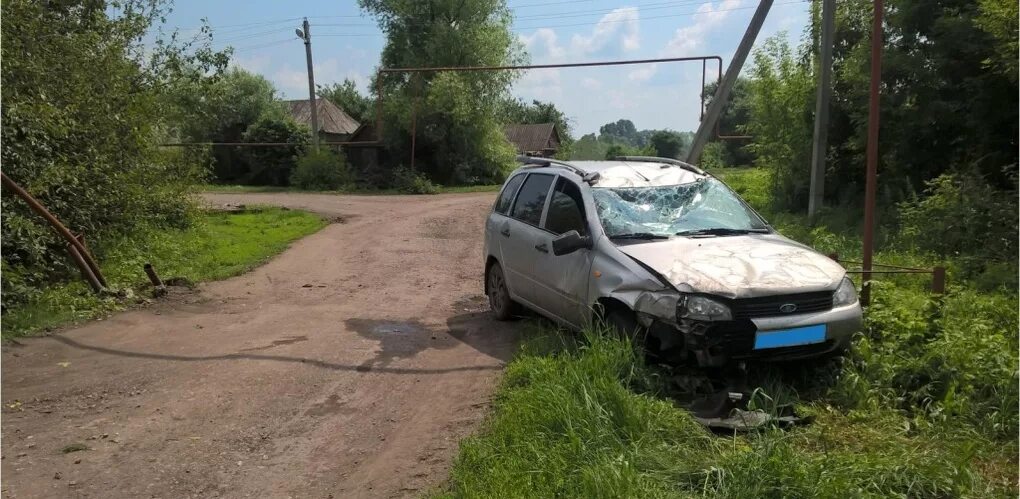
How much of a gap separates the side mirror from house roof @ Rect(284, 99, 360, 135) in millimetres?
45475

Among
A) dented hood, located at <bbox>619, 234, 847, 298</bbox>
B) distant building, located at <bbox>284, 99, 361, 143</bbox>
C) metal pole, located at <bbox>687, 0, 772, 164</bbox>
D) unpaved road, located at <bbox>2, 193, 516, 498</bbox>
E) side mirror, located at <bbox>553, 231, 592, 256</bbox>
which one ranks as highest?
distant building, located at <bbox>284, 99, 361, 143</bbox>

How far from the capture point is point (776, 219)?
1498cm

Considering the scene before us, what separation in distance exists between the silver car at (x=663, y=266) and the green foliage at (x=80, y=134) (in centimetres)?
558

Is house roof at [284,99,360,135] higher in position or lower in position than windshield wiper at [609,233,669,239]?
higher

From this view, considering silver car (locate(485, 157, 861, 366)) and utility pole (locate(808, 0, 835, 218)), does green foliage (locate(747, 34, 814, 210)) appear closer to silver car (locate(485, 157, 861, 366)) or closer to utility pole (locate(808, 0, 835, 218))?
utility pole (locate(808, 0, 835, 218))

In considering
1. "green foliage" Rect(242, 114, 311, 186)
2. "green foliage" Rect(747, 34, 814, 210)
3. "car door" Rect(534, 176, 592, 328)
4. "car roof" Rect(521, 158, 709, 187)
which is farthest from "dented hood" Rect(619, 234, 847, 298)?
"green foliage" Rect(242, 114, 311, 186)

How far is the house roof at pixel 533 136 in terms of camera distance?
6278cm

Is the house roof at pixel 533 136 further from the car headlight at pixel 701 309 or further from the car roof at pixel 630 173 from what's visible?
the car headlight at pixel 701 309

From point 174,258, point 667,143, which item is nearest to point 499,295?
point 174,258

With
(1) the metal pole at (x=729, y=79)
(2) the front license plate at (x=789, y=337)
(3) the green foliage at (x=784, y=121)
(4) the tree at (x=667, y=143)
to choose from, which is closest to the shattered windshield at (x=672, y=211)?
(2) the front license plate at (x=789, y=337)

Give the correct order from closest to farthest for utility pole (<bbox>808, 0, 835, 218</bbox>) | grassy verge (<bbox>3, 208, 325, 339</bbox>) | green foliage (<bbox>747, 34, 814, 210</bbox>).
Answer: grassy verge (<bbox>3, 208, 325, 339</bbox>) < utility pole (<bbox>808, 0, 835, 218</bbox>) < green foliage (<bbox>747, 34, 814, 210</bbox>)

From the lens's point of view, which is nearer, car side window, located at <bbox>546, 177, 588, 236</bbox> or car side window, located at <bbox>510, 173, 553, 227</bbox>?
car side window, located at <bbox>546, 177, 588, 236</bbox>

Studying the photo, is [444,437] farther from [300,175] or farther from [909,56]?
[300,175]

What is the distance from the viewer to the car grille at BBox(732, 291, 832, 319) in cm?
465
